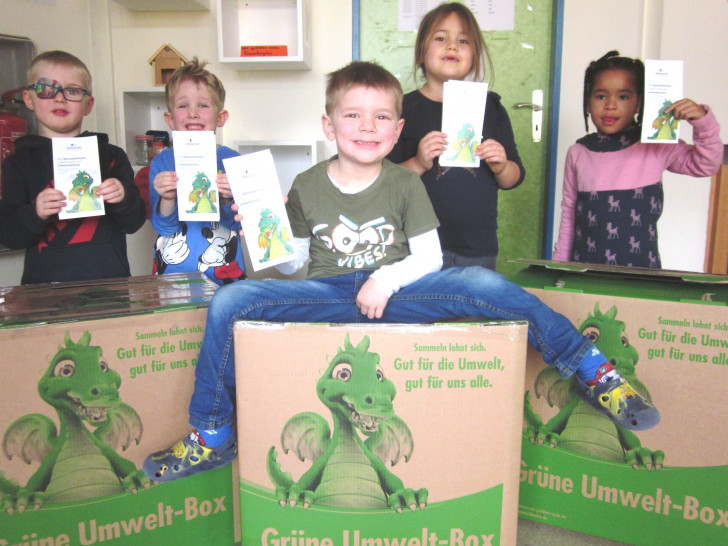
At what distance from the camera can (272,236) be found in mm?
1252

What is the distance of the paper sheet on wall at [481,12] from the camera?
108 inches

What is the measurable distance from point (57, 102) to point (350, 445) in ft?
4.10

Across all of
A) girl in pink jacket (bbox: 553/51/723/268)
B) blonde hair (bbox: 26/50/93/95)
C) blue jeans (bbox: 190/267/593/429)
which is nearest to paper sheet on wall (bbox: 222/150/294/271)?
blue jeans (bbox: 190/267/593/429)

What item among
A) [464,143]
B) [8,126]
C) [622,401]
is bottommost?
[622,401]

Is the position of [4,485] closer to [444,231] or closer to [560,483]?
[560,483]

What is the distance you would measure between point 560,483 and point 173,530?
0.84m

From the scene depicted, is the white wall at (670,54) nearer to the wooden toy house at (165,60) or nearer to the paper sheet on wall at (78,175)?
the wooden toy house at (165,60)

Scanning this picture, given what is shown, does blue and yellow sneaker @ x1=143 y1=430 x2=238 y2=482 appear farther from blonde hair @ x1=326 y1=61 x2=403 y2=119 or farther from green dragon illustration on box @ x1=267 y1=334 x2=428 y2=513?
blonde hair @ x1=326 y1=61 x2=403 y2=119

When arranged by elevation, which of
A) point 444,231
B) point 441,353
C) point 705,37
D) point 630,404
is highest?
point 705,37

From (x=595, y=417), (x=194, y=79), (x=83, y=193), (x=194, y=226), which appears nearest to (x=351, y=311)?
(x=595, y=417)

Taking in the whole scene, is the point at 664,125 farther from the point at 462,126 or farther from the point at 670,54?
the point at 670,54

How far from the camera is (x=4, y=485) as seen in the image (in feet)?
3.09

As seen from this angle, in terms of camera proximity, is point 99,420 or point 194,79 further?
point 194,79

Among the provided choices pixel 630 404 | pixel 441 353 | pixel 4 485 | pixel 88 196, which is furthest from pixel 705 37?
pixel 4 485
